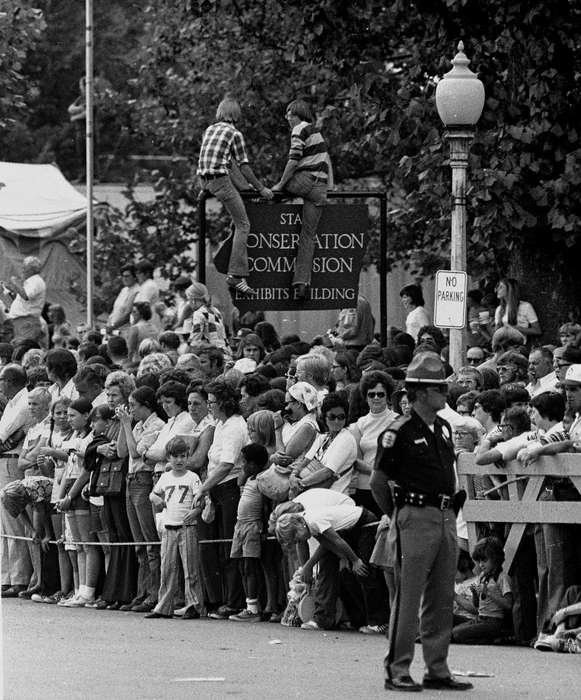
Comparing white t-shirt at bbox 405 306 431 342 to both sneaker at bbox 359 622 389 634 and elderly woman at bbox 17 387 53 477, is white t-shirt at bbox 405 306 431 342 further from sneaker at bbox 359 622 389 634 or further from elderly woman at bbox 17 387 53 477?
sneaker at bbox 359 622 389 634

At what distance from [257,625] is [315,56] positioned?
942 centimetres

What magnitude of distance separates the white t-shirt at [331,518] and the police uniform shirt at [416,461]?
8.28 ft

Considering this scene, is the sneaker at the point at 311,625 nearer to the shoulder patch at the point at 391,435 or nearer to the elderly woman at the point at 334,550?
the elderly woman at the point at 334,550

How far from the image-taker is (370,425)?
13664 mm

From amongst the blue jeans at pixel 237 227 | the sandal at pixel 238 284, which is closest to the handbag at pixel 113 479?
the sandal at pixel 238 284

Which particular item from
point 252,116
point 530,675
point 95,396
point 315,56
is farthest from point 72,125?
point 530,675

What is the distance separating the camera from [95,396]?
1648 cm

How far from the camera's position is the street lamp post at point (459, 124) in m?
15.5

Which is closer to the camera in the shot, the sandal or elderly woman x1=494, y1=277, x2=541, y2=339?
the sandal

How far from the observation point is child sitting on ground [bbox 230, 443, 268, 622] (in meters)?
14.3

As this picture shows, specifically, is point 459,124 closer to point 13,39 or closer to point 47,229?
point 13,39

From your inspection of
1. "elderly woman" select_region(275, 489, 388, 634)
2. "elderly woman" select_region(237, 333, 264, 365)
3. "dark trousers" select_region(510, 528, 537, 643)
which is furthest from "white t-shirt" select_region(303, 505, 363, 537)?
"elderly woman" select_region(237, 333, 264, 365)

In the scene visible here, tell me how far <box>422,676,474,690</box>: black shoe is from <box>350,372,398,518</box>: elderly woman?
3076 millimetres

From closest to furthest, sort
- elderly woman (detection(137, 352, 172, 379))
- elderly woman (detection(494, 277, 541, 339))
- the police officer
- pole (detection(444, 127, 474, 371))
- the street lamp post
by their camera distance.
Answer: the police officer < the street lamp post < pole (detection(444, 127, 474, 371)) < elderly woman (detection(137, 352, 172, 379)) < elderly woman (detection(494, 277, 541, 339))
